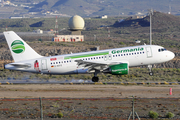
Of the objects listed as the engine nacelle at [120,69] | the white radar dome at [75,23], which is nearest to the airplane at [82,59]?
the engine nacelle at [120,69]

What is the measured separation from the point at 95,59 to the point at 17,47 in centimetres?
994

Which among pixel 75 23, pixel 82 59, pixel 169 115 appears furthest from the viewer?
pixel 75 23

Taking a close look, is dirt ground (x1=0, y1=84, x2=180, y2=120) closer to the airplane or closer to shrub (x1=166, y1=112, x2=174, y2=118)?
shrub (x1=166, y1=112, x2=174, y2=118)

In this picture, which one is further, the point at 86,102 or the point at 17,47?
the point at 17,47

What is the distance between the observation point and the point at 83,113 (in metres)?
21.6

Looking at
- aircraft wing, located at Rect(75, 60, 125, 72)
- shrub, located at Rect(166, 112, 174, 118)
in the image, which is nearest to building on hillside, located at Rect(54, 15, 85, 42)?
aircraft wing, located at Rect(75, 60, 125, 72)

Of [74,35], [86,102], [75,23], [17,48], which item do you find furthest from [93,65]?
[75,23]

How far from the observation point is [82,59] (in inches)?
1448

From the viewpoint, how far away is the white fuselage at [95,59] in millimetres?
36781

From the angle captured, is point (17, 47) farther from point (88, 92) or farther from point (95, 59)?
point (88, 92)

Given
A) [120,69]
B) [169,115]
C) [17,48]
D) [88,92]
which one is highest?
[17,48]

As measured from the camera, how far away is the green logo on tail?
3706 cm

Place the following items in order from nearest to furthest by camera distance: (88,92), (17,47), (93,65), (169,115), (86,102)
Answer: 1. (169,115)
2. (86,102)
3. (88,92)
4. (93,65)
5. (17,47)

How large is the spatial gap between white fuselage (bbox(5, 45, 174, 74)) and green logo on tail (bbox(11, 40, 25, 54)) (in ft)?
5.02
